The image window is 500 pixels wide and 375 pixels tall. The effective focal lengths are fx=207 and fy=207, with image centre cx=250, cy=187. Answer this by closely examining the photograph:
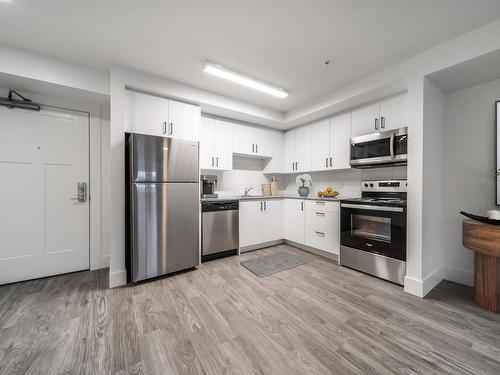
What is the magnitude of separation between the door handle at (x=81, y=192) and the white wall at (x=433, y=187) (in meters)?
4.15

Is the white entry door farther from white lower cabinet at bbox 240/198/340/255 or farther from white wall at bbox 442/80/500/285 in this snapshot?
white wall at bbox 442/80/500/285

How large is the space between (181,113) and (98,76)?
1023 millimetres

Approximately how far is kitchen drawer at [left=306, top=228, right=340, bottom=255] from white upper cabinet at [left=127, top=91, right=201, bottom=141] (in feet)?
7.65

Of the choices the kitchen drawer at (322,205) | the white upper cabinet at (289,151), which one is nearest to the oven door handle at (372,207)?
the kitchen drawer at (322,205)

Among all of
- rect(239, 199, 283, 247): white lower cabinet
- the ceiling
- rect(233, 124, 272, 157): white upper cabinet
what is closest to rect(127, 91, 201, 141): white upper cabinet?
the ceiling

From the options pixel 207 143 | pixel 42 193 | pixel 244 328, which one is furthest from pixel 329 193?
pixel 42 193

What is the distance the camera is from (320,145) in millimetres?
3605

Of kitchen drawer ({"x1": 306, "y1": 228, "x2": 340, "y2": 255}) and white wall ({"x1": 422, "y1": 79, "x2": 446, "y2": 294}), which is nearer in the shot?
white wall ({"x1": 422, "y1": 79, "x2": 446, "y2": 294})

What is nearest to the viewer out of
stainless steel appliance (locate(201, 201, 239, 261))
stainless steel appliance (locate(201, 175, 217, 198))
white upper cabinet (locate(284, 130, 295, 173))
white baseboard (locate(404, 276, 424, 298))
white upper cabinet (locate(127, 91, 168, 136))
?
white baseboard (locate(404, 276, 424, 298))

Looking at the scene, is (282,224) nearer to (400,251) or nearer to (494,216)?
(400,251)

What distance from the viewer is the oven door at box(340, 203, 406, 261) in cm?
A: 232

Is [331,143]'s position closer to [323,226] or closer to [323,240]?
[323,226]

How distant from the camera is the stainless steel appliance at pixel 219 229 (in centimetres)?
306

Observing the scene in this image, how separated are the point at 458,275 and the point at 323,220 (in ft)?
5.35
